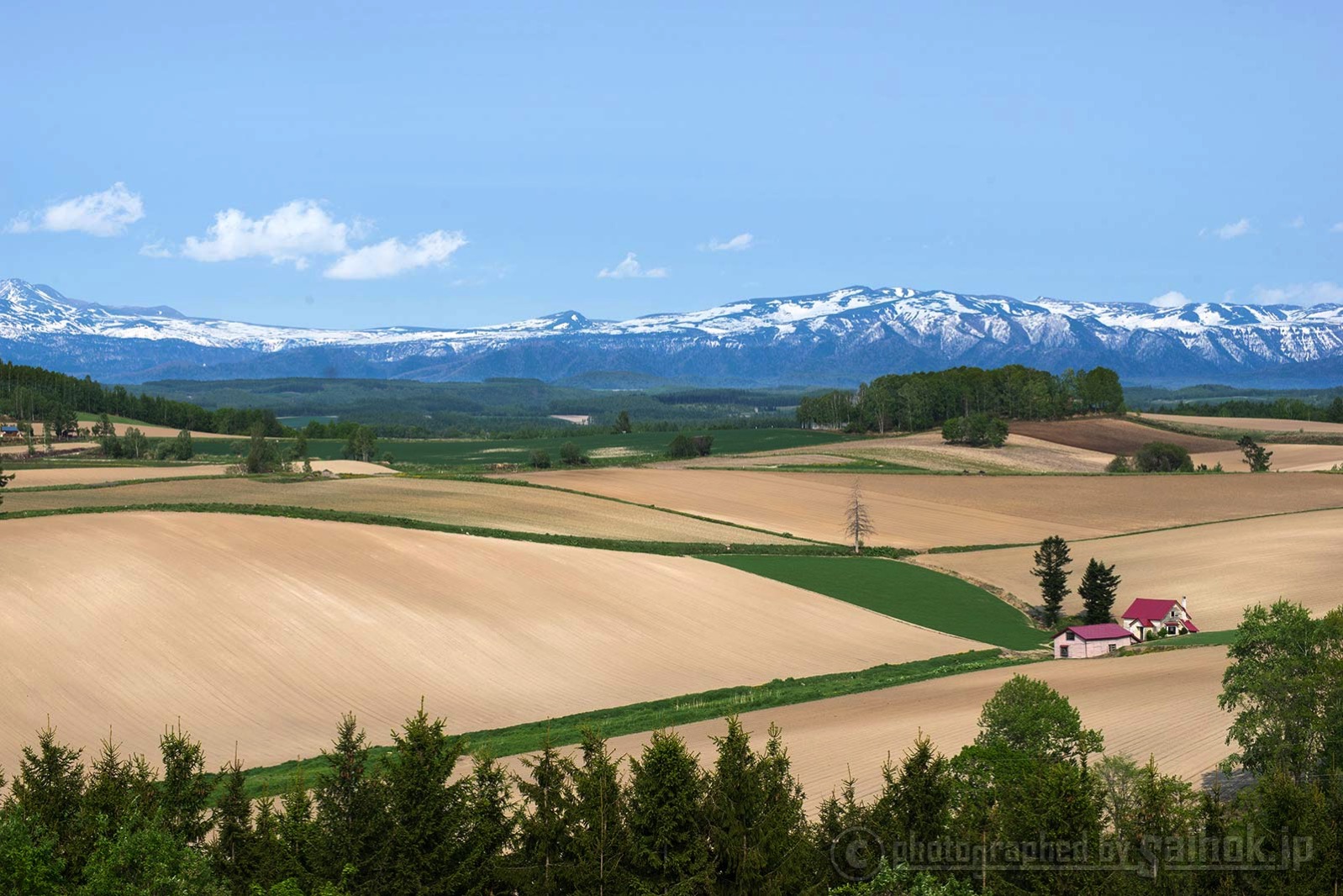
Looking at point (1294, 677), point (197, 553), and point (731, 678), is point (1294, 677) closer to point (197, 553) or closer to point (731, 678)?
point (731, 678)

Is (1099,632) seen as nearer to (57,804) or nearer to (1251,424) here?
Answer: (57,804)

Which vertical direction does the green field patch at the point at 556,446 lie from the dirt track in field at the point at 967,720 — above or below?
above

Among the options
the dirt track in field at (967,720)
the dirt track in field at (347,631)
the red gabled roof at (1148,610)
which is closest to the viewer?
the dirt track in field at (967,720)

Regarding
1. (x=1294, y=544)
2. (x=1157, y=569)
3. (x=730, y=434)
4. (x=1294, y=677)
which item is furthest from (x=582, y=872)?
→ (x=730, y=434)

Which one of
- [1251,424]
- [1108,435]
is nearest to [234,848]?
[1108,435]

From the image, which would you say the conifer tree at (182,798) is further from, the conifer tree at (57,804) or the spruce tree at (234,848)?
the conifer tree at (57,804)

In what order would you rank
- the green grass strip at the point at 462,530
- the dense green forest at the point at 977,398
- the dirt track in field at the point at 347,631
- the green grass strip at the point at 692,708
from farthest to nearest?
the dense green forest at the point at 977,398 < the green grass strip at the point at 462,530 < the dirt track in field at the point at 347,631 < the green grass strip at the point at 692,708

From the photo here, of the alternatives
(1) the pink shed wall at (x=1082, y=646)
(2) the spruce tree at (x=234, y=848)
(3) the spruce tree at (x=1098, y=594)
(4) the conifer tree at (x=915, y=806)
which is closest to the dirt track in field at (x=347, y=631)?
Result: (1) the pink shed wall at (x=1082, y=646)
